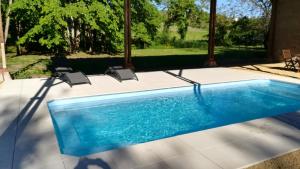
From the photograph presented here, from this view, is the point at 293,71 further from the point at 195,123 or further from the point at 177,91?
the point at 195,123

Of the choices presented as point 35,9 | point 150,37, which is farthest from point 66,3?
point 150,37

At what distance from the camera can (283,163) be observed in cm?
338

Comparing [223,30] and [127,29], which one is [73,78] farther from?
[223,30]

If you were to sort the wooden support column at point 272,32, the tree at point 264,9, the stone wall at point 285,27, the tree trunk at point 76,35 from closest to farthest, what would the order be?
the stone wall at point 285,27, the wooden support column at point 272,32, the tree trunk at point 76,35, the tree at point 264,9

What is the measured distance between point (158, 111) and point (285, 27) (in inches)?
335

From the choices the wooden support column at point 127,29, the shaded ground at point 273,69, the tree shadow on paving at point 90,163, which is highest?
the wooden support column at point 127,29

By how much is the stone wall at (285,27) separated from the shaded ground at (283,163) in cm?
979

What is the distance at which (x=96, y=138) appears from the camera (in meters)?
5.12

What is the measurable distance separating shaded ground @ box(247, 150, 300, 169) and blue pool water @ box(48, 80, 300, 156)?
2214 mm

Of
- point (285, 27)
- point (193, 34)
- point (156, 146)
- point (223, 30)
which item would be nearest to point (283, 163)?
point (156, 146)

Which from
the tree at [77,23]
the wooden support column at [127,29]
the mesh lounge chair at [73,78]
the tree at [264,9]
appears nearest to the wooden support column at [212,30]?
the wooden support column at [127,29]

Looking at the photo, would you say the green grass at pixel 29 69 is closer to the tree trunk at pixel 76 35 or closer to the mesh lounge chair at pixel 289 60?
the tree trunk at pixel 76 35

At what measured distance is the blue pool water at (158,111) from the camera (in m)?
5.18

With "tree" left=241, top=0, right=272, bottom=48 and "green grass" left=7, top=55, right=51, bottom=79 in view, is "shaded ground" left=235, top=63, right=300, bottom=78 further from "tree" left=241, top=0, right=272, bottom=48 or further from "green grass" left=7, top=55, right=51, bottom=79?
"tree" left=241, top=0, right=272, bottom=48
